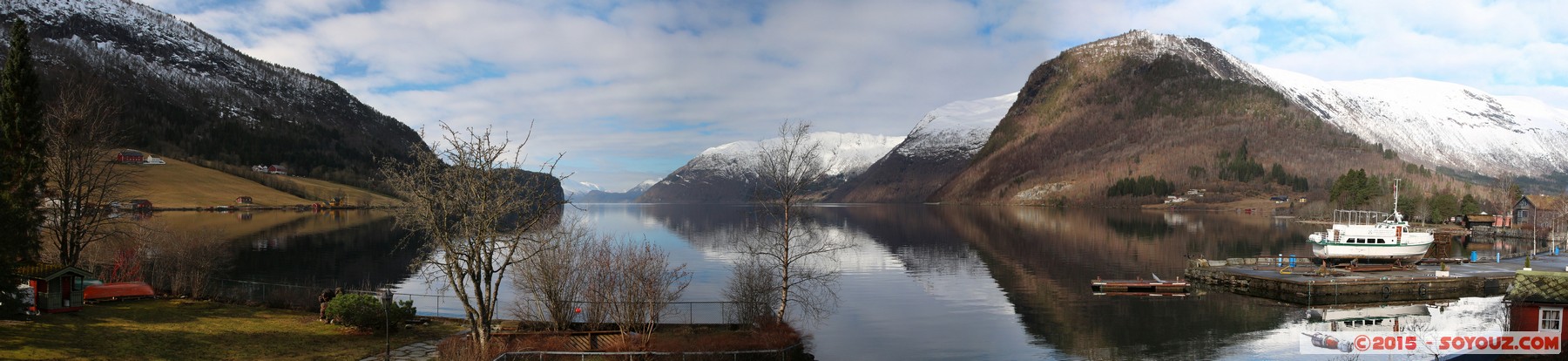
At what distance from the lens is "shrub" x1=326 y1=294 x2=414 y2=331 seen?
112ft

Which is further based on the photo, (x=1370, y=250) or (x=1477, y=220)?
(x=1477, y=220)

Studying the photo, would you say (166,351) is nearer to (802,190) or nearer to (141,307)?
(141,307)

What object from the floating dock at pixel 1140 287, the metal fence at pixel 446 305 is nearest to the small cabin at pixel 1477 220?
the floating dock at pixel 1140 287

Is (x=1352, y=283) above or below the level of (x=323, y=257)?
above

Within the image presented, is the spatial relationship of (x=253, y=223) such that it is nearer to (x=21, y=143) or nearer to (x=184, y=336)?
(x=21, y=143)

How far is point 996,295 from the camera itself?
6338 centimetres

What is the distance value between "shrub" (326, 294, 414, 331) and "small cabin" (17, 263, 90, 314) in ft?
31.4

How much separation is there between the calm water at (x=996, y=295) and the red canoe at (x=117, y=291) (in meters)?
13.6

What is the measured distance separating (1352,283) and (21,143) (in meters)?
84.4

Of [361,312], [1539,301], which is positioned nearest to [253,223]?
[361,312]

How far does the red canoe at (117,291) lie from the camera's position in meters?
37.5

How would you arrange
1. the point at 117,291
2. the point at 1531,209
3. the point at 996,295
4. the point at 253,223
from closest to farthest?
the point at 117,291 < the point at 996,295 < the point at 253,223 < the point at 1531,209

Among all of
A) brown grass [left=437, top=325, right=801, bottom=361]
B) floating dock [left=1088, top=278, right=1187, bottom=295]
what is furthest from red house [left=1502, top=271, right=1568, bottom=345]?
floating dock [left=1088, top=278, right=1187, bottom=295]

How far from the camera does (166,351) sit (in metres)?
28.8
